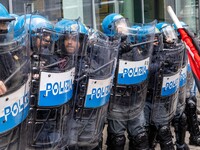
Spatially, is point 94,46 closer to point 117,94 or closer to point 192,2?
point 117,94

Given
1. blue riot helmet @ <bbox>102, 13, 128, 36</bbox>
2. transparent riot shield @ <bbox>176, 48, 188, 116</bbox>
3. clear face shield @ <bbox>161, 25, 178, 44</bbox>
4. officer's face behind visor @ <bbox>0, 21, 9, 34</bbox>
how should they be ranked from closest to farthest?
officer's face behind visor @ <bbox>0, 21, 9, 34</bbox>
blue riot helmet @ <bbox>102, 13, 128, 36</bbox>
clear face shield @ <bbox>161, 25, 178, 44</bbox>
transparent riot shield @ <bbox>176, 48, 188, 116</bbox>

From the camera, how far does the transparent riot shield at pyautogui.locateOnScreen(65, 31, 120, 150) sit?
400 cm

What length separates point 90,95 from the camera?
4004 millimetres

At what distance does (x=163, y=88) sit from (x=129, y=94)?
0.55 meters

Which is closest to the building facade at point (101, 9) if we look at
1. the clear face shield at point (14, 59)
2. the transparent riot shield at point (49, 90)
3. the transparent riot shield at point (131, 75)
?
the transparent riot shield at point (131, 75)

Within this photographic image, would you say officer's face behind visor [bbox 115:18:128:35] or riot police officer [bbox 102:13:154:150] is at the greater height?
officer's face behind visor [bbox 115:18:128:35]

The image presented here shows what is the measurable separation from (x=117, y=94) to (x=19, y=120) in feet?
6.44

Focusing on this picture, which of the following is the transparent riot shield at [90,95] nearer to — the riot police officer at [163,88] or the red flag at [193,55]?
the red flag at [193,55]

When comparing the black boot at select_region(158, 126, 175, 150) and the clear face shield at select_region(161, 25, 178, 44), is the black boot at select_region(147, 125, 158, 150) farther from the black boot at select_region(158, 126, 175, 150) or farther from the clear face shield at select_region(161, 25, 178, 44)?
the clear face shield at select_region(161, 25, 178, 44)

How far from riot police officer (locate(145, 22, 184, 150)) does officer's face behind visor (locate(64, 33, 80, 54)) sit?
1530mm

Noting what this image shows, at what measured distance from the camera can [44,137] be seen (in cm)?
365

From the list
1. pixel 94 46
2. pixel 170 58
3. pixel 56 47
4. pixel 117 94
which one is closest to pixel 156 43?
pixel 170 58

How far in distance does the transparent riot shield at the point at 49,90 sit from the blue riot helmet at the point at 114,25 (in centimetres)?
144

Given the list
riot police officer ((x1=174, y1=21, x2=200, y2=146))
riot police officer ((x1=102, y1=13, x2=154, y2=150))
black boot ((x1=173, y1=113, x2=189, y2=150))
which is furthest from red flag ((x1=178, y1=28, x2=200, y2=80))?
riot police officer ((x1=174, y1=21, x2=200, y2=146))
